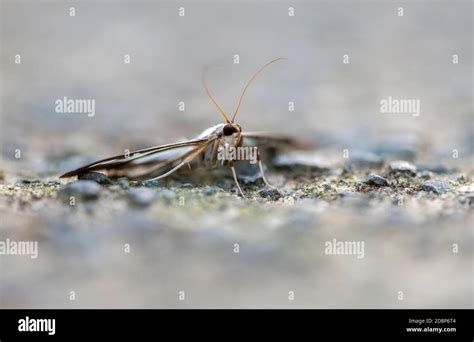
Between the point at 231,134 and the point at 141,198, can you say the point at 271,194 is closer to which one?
the point at 231,134

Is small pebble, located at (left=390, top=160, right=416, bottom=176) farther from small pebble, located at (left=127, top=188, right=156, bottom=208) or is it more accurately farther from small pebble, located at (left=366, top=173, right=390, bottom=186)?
small pebble, located at (left=127, top=188, right=156, bottom=208)

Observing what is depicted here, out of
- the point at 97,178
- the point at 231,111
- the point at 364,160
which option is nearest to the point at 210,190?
the point at 97,178

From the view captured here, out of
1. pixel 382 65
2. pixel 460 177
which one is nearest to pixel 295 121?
pixel 382 65

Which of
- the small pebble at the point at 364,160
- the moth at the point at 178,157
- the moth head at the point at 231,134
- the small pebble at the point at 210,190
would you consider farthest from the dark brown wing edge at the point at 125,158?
the small pebble at the point at 364,160

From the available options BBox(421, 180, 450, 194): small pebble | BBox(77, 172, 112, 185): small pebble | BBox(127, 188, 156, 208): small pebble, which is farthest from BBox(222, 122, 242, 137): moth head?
BBox(421, 180, 450, 194): small pebble

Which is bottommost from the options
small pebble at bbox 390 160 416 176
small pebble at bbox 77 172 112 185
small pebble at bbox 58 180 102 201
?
small pebble at bbox 58 180 102 201

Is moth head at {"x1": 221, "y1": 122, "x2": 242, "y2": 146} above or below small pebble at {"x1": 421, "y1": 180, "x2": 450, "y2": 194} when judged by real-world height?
above

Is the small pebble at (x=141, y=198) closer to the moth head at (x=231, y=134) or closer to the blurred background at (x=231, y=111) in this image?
the blurred background at (x=231, y=111)
